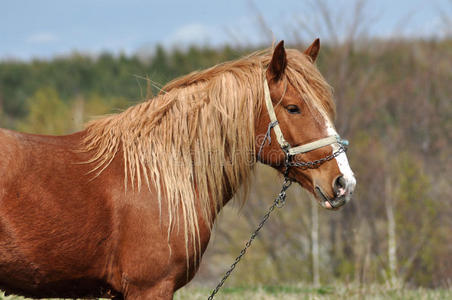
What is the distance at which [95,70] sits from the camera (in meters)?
53.3

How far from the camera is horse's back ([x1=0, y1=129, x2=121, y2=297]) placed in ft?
9.70

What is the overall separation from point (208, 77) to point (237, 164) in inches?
28.2

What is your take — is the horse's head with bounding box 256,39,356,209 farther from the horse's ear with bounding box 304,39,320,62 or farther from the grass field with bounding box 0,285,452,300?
the grass field with bounding box 0,285,452,300

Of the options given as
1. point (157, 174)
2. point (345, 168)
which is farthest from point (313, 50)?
point (157, 174)

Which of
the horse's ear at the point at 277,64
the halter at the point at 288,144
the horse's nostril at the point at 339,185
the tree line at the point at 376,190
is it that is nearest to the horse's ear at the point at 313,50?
the horse's ear at the point at 277,64

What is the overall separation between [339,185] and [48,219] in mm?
1936

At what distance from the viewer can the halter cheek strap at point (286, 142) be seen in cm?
348

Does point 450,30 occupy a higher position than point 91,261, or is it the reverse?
point 450,30

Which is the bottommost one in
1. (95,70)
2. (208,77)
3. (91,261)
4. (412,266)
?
(412,266)

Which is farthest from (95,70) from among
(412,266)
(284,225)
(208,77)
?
(208,77)

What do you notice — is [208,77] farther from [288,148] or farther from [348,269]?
[348,269]

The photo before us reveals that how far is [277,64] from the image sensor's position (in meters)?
3.62

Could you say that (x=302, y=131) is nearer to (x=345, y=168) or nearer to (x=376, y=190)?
(x=345, y=168)

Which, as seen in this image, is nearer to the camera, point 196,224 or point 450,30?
point 196,224
